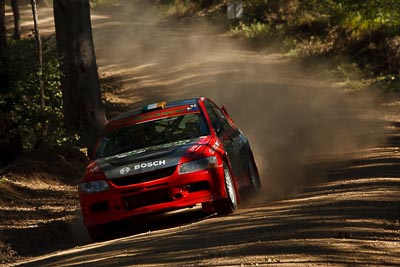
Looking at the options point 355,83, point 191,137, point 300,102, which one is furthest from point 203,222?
point 355,83

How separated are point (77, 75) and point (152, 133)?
8651 millimetres

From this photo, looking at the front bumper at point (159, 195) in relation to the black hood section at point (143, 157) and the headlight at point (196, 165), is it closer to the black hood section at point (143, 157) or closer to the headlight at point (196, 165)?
the headlight at point (196, 165)

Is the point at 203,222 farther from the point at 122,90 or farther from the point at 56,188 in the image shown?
the point at 122,90

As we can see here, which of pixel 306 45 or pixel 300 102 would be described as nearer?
pixel 300 102

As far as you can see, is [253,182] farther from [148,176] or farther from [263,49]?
[263,49]

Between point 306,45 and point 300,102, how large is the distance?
7.94 m

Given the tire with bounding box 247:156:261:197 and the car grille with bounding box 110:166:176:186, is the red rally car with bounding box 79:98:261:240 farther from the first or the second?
the tire with bounding box 247:156:261:197

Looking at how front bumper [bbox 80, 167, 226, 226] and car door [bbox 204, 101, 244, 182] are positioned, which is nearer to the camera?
front bumper [bbox 80, 167, 226, 226]

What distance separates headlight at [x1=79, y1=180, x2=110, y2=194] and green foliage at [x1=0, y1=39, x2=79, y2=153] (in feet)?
21.7

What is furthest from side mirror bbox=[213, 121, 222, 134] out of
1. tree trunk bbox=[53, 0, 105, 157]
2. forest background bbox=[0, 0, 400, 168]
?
tree trunk bbox=[53, 0, 105, 157]

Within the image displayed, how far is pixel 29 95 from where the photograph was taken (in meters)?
19.8

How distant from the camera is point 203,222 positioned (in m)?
11.8

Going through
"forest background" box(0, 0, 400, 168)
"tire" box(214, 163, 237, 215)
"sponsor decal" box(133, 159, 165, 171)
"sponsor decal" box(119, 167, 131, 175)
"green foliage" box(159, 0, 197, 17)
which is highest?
"sponsor decal" box(133, 159, 165, 171)

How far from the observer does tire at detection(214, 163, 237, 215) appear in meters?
12.0
